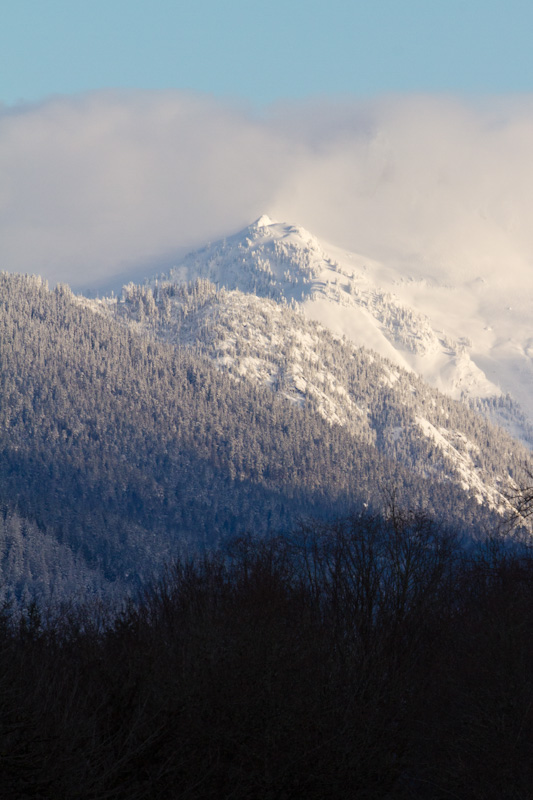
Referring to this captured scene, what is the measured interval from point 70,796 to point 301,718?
815cm

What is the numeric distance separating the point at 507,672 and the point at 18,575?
5544 inches

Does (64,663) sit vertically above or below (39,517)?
below

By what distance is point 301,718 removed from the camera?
2520 centimetres

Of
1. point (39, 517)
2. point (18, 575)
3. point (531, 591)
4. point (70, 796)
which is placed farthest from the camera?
point (39, 517)

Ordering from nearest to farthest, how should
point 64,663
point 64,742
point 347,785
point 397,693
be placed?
point 64,742 → point 347,785 → point 397,693 → point 64,663

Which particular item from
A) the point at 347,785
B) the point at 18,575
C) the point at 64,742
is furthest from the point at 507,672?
the point at 18,575

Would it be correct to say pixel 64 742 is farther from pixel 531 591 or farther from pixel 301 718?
pixel 531 591

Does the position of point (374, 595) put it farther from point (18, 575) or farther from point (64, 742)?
point (18, 575)

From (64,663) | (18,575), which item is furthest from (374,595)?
(18,575)

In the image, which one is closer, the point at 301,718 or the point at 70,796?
the point at 70,796

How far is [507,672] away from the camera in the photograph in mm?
32344

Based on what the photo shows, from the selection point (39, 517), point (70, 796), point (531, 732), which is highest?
point (39, 517)

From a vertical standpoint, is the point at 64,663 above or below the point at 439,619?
below

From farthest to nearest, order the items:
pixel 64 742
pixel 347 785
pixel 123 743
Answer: pixel 347 785 < pixel 123 743 < pixel 64 742
